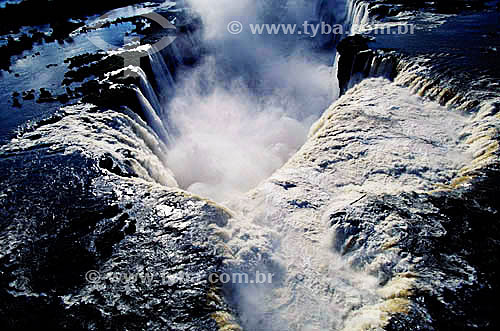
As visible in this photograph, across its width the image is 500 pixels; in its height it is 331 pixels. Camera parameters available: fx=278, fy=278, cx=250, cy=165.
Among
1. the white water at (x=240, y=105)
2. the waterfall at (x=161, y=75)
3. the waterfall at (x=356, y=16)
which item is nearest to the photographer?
the white water at (x=240, y=105)

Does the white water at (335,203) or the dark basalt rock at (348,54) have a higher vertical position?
the dark basalt rock at (348,54)

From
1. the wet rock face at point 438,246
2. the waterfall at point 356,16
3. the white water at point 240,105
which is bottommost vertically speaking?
the white water at point 240,105

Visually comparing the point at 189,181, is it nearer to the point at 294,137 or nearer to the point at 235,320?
the point at 294,137

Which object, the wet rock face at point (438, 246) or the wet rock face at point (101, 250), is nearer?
the wet rock face at point (438, 246)

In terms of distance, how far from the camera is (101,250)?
539 centimetres

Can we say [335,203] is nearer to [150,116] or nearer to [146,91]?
[150,116]

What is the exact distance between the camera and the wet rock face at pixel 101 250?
172 inches

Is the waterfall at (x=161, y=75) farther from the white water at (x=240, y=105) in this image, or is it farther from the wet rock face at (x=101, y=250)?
the wet rock face at (x=101, y=250)

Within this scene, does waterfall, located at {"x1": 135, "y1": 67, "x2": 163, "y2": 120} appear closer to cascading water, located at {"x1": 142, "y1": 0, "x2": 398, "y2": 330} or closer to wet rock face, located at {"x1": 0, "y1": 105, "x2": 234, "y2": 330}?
cascading water, located at {"x1": 142, "y1": 0, "x2": 398, "y2": 330}

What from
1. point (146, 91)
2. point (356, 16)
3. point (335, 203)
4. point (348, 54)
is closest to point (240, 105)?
point (146, 91)

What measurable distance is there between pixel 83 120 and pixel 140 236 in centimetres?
645

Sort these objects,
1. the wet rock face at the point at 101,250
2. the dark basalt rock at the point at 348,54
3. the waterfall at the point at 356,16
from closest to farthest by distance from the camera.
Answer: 1. the wet rock face at the point at 101,250
2. the dark basalt rock at the point at 348,54
3. the waterfall at the point at 356,16

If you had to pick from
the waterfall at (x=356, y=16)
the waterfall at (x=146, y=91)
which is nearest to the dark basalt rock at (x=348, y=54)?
the waterfall at (x=356, y=16)

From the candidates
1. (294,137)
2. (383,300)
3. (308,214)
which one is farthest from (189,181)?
(383,300)
